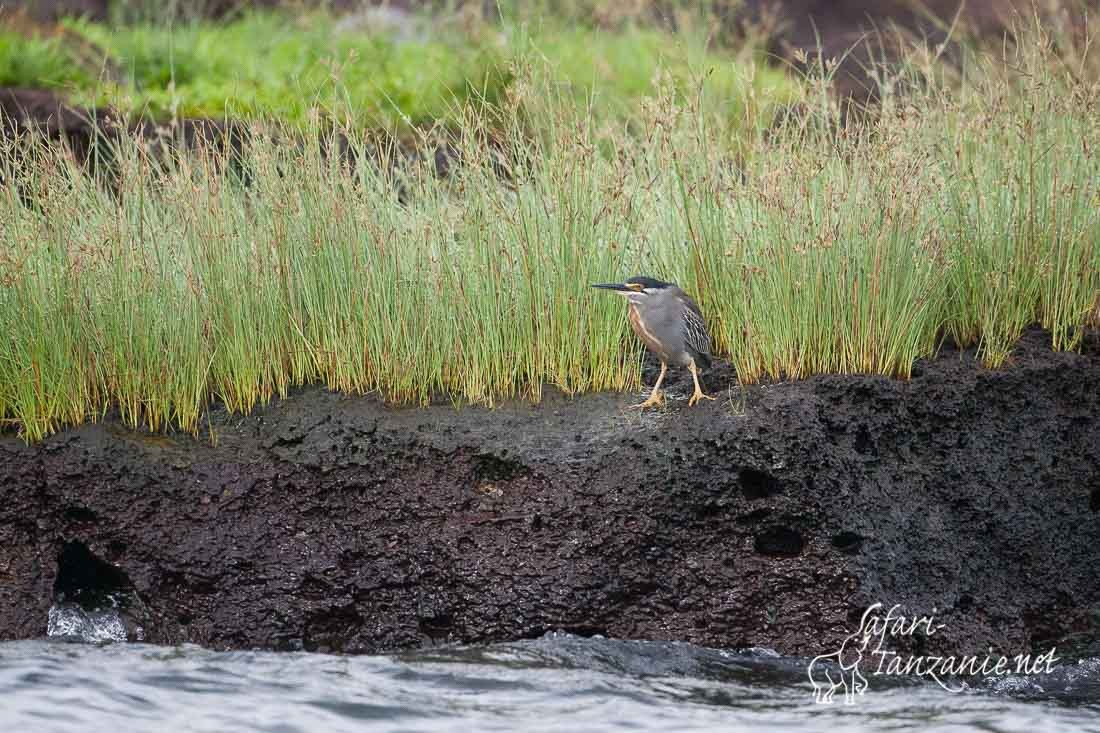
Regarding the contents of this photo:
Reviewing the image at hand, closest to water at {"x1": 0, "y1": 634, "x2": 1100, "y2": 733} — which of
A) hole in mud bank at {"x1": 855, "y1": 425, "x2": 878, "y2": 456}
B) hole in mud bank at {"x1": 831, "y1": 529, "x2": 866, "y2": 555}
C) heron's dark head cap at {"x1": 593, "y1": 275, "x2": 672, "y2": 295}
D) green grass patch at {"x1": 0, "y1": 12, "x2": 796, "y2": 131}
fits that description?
hole in mud bank at {"x1": 831, "y1": 529, "x2": 866, "y2": 555}

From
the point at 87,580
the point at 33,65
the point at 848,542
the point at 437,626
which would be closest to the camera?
the point at 848,542

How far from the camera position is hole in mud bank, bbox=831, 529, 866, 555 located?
14.6 feet

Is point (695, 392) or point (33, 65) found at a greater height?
point (33, 65)

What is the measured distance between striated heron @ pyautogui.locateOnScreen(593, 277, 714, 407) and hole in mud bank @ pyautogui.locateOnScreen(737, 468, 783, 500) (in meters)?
0.37

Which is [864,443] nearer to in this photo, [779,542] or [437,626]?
[779,542]

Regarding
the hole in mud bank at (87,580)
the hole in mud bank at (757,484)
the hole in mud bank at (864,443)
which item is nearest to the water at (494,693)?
the hole in mud bank at (87,580)

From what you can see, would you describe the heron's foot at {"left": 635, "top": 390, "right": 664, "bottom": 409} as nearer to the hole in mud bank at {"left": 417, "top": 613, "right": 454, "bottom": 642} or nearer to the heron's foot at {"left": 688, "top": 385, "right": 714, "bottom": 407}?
the heron's foot at {"left": 688, "top": 385, "right": 714, "bottom": 407}

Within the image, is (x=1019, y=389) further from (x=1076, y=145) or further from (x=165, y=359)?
(x=165, y=359)

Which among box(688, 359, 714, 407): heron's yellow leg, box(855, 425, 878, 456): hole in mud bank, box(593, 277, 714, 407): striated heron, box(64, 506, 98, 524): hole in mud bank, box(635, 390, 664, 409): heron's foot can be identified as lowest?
box(64, 506, 98, 524): hole in mud bank

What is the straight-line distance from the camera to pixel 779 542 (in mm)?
4520

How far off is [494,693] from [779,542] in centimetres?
119

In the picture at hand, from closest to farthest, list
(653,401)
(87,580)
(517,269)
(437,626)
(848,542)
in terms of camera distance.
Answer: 1. (848,542)
2. (437,626)
3. (87,580)
4. (653,401)
5. (517,269)

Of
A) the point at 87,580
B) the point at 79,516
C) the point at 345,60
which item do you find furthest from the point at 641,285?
the point at 345,60

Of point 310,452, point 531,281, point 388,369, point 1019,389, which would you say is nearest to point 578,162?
point 531,281
